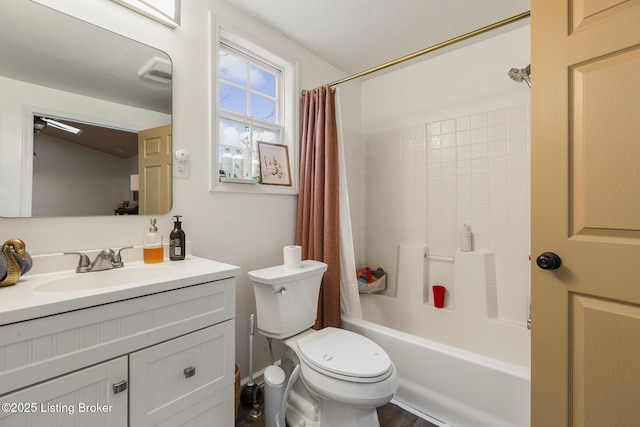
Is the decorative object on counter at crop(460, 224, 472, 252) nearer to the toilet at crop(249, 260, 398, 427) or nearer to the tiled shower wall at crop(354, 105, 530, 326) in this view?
the tiled shower wall at crop(354, 105, 530, 326)

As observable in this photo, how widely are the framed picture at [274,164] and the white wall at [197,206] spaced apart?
120 mm

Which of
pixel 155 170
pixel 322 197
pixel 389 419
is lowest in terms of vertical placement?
pixel 389 419

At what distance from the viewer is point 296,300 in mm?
1520

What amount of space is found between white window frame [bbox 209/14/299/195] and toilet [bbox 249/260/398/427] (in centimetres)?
58

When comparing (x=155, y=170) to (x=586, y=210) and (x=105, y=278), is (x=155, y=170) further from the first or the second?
(x=586, y=210)

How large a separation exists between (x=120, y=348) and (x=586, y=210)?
1.58 m

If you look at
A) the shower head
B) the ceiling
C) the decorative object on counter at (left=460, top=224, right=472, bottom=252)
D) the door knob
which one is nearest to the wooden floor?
the door knob

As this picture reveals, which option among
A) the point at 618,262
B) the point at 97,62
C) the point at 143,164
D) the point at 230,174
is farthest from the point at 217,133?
the point at 618,262

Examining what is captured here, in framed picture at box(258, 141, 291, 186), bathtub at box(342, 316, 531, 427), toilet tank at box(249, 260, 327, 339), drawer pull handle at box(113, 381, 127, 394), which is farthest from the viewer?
framed picture at box(258, 141, 291, 186)

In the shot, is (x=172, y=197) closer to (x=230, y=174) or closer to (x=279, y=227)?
(x=230, y=174)

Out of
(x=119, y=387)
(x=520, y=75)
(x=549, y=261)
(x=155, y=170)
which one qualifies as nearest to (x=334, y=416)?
(x=119, y=387)

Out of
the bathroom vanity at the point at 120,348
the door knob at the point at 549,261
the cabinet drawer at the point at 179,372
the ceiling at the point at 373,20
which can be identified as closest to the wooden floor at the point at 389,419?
the bathroom vanity at the point at 120,348

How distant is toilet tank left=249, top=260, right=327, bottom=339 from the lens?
1.44m

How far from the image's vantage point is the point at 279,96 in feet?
7.04
